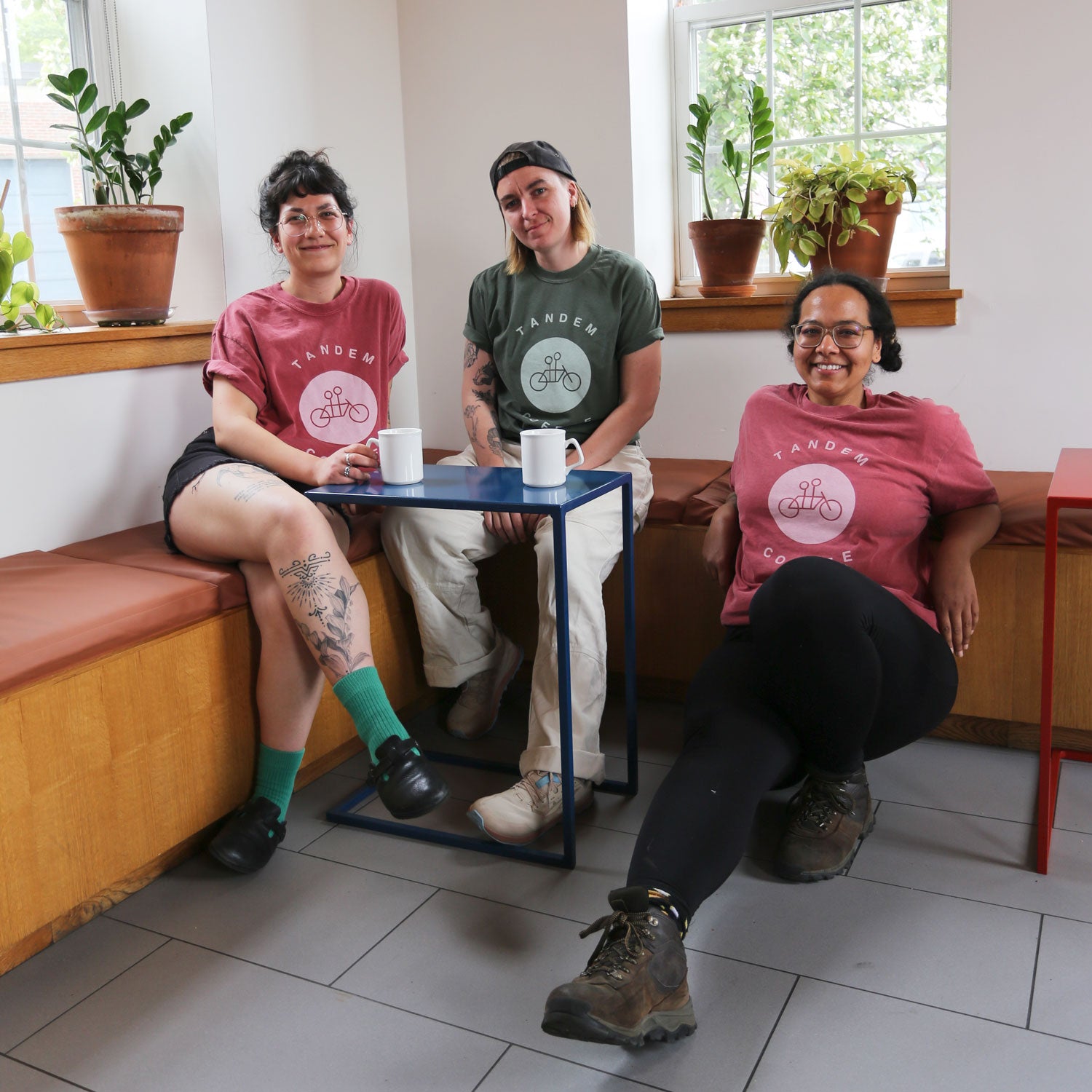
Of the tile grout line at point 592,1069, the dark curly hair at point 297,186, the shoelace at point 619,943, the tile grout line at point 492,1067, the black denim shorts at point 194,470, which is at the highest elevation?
the dark curly hair at point 297,186

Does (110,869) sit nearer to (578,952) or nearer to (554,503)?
(578,952)

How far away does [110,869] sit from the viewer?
184cm

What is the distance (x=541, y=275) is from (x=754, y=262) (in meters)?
0.80

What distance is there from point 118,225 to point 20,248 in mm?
215

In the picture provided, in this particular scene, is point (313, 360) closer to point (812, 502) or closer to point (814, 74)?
point (812, 502)

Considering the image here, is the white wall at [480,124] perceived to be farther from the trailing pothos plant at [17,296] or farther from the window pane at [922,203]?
the trailing pothos plant at [17,296]

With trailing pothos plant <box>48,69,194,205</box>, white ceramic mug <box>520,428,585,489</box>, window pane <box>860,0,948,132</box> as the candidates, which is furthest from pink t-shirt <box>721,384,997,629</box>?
trailing pothos plant <box>48,69,194,205</box>

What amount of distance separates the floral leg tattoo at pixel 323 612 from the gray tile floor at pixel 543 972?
38 cm

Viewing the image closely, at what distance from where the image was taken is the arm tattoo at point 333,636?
1.97 metres

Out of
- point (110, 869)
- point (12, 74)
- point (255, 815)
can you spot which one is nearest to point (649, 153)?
point (12, 74)

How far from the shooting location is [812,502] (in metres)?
2.01

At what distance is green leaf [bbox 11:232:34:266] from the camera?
2.41 m

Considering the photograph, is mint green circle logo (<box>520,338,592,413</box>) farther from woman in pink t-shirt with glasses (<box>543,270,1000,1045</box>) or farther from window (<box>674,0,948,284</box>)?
window (<box>674,0,948,284</box>)

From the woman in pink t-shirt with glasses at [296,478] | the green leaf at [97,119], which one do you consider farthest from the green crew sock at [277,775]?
the green leaf at [97,119]
